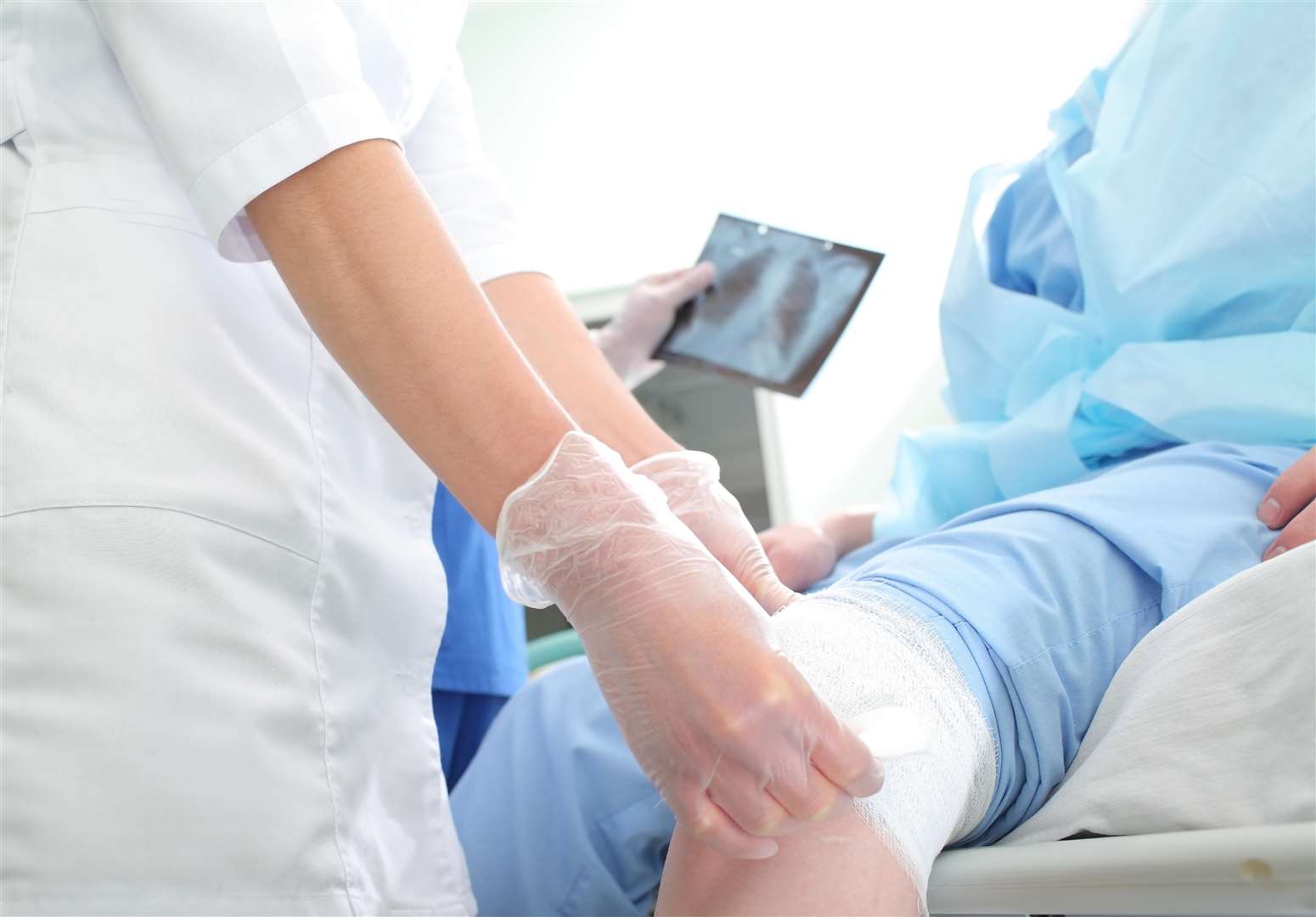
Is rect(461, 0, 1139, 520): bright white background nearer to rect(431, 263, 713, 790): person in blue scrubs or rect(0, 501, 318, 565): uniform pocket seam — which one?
rect(431, 263, 713, 790): person in blue scrubs

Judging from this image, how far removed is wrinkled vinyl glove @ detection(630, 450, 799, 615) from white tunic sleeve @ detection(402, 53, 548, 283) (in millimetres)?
255

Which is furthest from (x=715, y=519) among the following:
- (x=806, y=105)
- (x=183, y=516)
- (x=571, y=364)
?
(x=806, y=105)

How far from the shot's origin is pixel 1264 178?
75 cm

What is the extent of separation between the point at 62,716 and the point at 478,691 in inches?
19.1

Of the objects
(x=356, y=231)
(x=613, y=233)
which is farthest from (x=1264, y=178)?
(x=613, y=233)

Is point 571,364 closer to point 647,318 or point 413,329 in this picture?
point 413,329

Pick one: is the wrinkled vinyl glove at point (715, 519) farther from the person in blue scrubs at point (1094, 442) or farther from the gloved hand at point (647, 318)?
the gloved hand at point (647, 318)

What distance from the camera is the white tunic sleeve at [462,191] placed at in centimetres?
89

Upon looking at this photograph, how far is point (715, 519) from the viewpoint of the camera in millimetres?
725

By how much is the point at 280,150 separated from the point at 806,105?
96cm

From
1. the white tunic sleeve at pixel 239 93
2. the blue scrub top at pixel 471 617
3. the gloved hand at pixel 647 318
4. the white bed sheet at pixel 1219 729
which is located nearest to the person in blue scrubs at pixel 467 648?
the blue scrub top at pixel 471 617

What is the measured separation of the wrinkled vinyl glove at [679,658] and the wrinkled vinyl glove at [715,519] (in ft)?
0.52

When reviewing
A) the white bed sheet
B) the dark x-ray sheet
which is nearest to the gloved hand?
the dark x-ray sheet

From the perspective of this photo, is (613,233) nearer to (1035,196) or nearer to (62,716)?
(1035,196)
